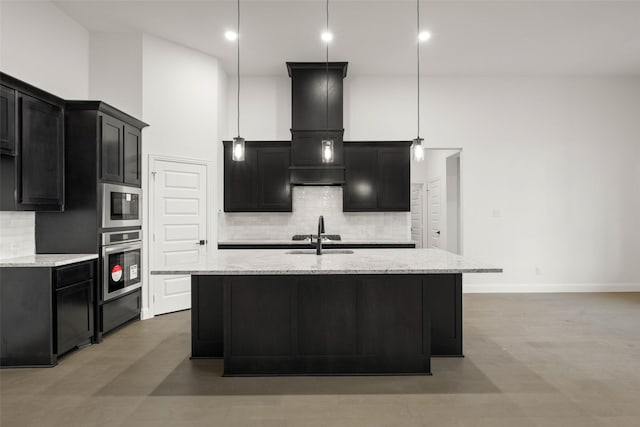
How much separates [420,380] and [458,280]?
955mm

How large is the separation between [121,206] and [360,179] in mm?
3400

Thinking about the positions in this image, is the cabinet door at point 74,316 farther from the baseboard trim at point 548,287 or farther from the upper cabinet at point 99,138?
the baseboard trim at point 548,287

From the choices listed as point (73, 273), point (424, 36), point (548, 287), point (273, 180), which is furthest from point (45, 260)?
point (548, 287)

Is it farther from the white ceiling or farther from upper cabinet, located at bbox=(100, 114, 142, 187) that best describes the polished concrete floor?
the white ceiling

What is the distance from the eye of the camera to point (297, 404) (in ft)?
8.93

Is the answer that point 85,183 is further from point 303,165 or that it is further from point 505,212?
point 505,212

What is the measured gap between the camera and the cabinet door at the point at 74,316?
11.6 ft

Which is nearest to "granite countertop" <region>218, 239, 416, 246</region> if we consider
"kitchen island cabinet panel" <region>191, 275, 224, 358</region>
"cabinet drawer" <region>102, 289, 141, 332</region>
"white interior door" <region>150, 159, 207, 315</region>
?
"white interior door" <region>150, 159, 207, 315</region>

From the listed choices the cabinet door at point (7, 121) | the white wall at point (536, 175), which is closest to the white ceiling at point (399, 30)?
the white wall at point (536, 175)

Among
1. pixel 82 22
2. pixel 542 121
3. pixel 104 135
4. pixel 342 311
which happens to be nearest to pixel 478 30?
pixel 542 121

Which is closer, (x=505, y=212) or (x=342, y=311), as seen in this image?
(x=342, y=311)

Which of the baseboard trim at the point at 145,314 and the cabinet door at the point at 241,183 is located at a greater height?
the cabinet door at the point at 241,183

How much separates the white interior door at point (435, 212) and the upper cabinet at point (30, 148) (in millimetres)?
6444

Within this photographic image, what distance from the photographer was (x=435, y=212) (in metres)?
8.31
